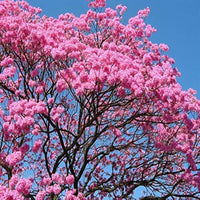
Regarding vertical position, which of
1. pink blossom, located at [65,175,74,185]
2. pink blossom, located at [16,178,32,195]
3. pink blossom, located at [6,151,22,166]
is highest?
pink blossom, located at [65,175,74,185]

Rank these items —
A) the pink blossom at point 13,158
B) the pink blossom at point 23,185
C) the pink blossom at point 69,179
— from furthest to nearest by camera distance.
Answer: the pink blossom at point 69,179 → the pink blossom at point 13,158 → the pink blossom at point 23,185

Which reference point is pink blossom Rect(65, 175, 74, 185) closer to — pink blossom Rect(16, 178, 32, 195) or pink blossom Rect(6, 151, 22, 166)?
pink blossom Rect(6, 151, 22, 166)

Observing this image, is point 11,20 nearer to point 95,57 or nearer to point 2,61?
point 2,61

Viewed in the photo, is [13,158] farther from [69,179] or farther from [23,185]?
[69,179]

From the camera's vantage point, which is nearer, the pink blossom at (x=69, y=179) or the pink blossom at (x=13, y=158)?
the pink blossom at (x=13, y=158)

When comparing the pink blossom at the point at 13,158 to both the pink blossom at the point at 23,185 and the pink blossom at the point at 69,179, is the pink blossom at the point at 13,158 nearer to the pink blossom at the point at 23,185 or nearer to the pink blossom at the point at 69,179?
the pink blossom at the point at 23,185

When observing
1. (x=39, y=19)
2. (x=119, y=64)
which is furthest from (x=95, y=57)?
(x=39, y=19)

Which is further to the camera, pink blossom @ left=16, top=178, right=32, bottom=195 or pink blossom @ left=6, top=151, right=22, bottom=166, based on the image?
pink blossom @ left=6, top=151, right=22, bottom=166

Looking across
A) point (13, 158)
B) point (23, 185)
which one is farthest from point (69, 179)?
point (23, 185)

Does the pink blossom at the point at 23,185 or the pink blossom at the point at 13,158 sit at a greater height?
the pink blossom at the point at 13,158

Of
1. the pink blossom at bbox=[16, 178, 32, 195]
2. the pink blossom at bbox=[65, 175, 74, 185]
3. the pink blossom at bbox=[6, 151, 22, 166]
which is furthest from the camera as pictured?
the pink blossom at bbox=[65, 175, 74, 185]

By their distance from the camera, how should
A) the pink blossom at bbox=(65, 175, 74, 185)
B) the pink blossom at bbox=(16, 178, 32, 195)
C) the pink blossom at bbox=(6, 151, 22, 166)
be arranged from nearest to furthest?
1. the pink blossom at bbox=(16, 178, 32, 195)
2. the pink blossom at bbox=(6, 151, 22, 166)
3. the pink blossom at bbox=(65, 175, 74, 185)

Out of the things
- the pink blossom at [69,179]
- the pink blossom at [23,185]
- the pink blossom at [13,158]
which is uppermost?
the pink blossom at [69,179]

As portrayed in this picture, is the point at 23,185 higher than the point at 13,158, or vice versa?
the point at 13,158
